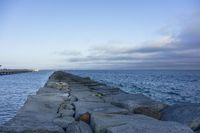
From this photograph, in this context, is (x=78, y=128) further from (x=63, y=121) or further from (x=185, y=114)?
(x=185, y=114)

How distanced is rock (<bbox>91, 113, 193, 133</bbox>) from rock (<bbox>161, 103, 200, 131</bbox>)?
3.54 feet

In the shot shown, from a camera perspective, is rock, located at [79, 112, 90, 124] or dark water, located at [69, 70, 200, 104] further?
dark water, located at [69, 70, 200, 104]

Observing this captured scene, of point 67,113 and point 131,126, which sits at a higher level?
point 131,126

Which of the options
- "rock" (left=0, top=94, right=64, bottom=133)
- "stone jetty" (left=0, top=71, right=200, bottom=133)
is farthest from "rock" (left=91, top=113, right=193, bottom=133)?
"rock" (left=0, top=94, right=64, bottom=133)

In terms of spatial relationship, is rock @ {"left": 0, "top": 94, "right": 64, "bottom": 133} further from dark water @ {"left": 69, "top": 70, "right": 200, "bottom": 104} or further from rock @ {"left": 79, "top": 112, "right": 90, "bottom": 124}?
dark water @ {"left": 69, "top": 70, "right": 200, "bottom": 104}

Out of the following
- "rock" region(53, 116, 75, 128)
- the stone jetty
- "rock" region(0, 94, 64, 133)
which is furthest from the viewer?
"rock" region(53, 116, 75, 128)

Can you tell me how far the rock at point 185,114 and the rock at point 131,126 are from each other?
1080 millimetres

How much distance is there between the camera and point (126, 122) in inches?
244

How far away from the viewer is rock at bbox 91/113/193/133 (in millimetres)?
5430

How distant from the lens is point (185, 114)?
23.7ft

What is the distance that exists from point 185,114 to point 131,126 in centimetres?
204

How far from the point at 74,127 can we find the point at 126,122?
986 millimetres

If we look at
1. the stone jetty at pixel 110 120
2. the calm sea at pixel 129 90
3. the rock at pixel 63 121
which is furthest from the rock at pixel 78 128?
the calm sea at pixel 129 90

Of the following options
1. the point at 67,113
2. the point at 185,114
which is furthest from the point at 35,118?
the point at 185,114
